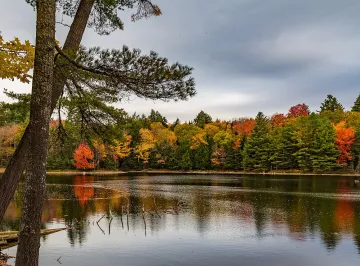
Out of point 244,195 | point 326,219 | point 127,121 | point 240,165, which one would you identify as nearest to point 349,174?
point 240,165

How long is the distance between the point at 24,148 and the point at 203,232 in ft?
39.7

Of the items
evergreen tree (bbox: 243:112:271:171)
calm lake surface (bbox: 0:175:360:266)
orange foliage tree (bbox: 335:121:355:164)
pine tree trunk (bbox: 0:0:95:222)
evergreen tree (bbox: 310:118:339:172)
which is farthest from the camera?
evergreen tree (bbox: 243:112:271:171)

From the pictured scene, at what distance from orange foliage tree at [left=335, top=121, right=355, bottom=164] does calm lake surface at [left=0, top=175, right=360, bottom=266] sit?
101 ft

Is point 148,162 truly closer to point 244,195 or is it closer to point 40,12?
point 244,195

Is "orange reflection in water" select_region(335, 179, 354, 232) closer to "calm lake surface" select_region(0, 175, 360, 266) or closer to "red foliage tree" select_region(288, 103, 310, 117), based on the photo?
"calm lake surface" select_region(0, 175, 360, 266)

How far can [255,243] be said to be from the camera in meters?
15.1

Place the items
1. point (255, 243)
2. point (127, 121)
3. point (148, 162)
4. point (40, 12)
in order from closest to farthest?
point (40, 12) → point (127, 121) → point (255, 243) → point (148, 162)

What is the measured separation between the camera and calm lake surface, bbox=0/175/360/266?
13352 millimetres

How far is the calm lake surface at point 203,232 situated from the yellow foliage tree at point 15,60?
8816 mm

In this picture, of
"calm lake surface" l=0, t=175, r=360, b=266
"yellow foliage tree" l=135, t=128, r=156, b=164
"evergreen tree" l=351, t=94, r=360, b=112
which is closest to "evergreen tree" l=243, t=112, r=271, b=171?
"yellow foliage tree" l=135, t=128, r=156, b=164

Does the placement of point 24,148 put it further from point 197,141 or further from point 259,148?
point 197,141

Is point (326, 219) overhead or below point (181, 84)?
below

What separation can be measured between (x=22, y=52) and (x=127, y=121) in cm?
372

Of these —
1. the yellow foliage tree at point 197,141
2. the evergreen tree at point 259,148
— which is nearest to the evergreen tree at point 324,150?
the evergreen tree at point 259,148
